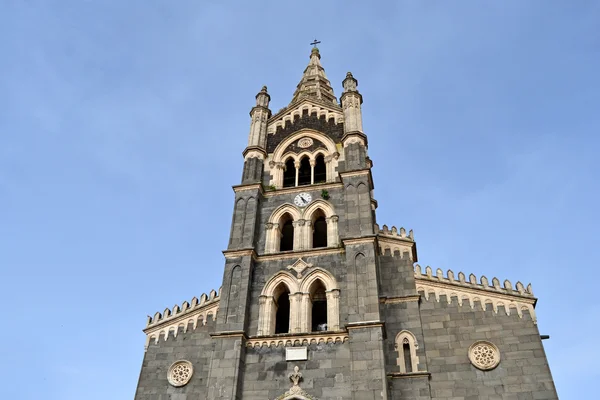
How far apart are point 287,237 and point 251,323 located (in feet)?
19.0

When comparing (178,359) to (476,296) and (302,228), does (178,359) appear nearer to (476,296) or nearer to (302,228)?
(302,228)

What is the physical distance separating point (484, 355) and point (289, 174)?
12.8 metres

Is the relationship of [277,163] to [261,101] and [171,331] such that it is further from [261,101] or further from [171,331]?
[171,331]

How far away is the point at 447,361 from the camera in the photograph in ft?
72.8

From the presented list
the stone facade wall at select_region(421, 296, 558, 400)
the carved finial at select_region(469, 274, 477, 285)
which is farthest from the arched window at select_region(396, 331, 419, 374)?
the carved finial at select_region(469, 274, 477, 285)

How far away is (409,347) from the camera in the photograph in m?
22.5

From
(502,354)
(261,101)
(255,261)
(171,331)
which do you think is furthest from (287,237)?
(502,354)

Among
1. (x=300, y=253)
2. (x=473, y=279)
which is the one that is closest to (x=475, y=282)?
(x=473, y=279)

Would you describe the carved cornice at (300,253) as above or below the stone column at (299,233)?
below

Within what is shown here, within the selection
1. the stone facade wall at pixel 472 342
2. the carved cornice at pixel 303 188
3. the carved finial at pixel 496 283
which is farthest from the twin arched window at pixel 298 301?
the carved finial at pixel 496 283

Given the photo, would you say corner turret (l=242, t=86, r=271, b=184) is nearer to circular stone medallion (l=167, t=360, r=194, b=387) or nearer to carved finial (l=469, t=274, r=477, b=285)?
circular stone medallion (l=167, t=360, r=194, b=387)

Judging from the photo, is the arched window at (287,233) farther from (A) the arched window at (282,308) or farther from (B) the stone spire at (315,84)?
(B) the stone spire at (315,84)

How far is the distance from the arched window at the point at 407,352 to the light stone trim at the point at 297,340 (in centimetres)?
247

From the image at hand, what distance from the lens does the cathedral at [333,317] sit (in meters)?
21.0
